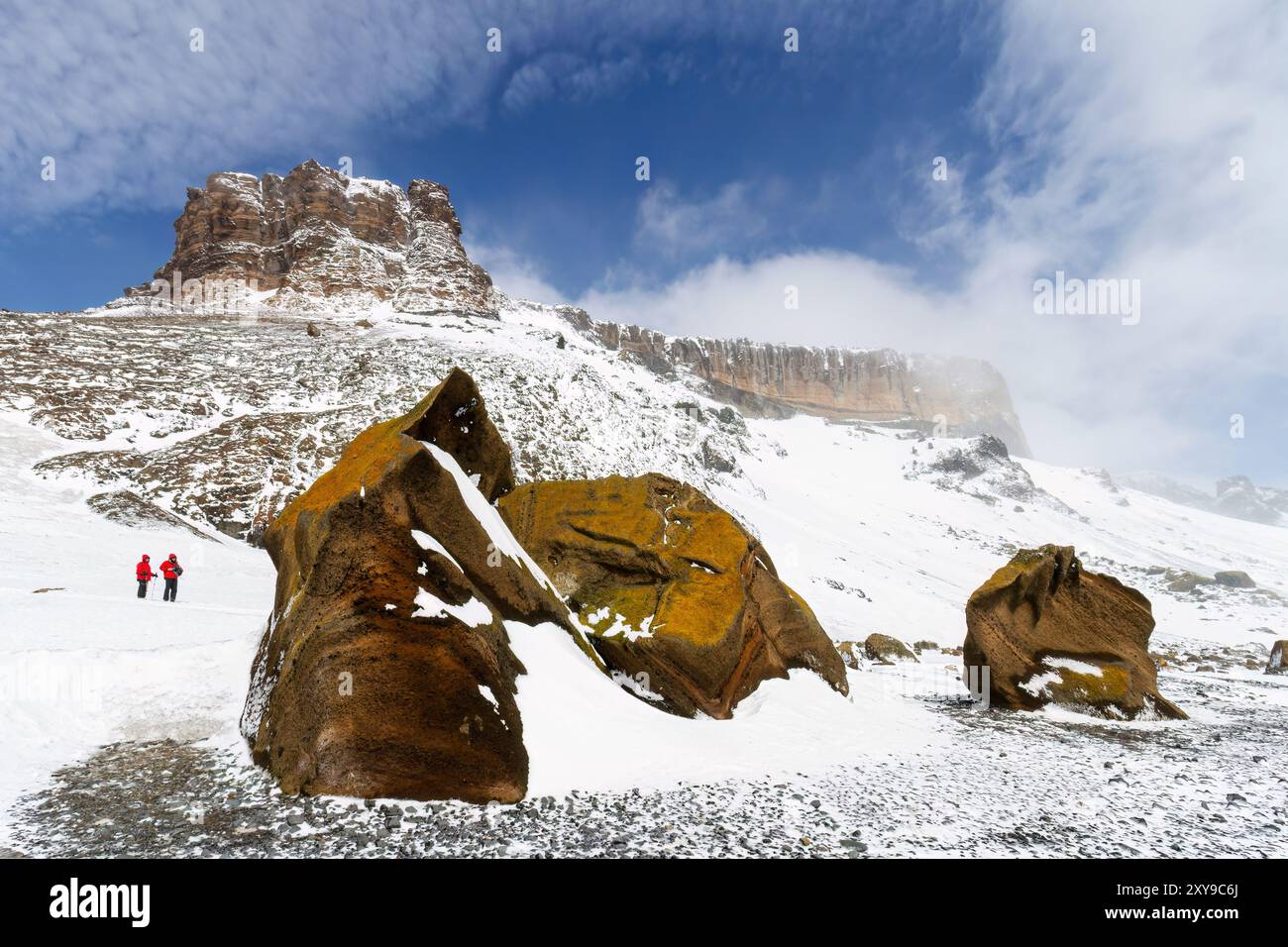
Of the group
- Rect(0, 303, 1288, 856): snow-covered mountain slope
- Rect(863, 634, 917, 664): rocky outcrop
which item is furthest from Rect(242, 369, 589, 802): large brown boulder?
Rect(863, 634, 917, 664): rocky outcrop

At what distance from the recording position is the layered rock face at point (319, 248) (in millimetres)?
73250

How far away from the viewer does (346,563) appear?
24.5ft

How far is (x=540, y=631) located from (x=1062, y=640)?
14594 millimetres

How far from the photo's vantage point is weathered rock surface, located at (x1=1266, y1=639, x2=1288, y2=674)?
85.7 ft

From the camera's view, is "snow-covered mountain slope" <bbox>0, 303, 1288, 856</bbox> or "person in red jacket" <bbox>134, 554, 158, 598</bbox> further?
"person in red jacket" <bbox>134, 554, 158, 598</bbox>

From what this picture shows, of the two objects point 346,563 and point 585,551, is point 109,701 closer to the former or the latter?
point 346,563

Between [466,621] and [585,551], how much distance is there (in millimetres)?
5757

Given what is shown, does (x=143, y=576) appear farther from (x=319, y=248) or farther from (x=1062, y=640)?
(x=319, y=248)

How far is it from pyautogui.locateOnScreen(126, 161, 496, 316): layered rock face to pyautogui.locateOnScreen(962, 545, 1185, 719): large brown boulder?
7126cm

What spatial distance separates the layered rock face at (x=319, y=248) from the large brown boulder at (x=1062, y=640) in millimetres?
71258

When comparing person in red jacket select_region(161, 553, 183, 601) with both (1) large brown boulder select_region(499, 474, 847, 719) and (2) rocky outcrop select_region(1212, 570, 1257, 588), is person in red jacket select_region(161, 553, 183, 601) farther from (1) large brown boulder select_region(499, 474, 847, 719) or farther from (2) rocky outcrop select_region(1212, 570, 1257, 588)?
(2) rocky outcrop select_region(1212, 570, 1257, 588)

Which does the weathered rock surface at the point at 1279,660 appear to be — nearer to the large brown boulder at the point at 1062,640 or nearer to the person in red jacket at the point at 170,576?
the large brown boulder at the point at 1062,640

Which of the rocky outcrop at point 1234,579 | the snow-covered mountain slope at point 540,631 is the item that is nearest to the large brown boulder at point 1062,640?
the snow-covered mountain slope at point 540,631
